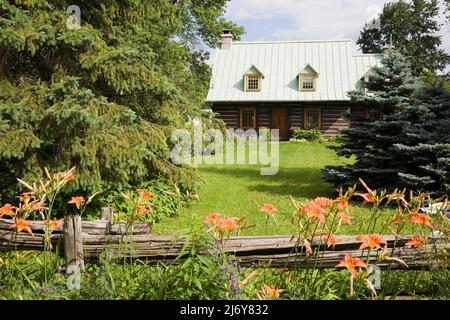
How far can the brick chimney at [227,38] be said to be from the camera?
24.9 metres

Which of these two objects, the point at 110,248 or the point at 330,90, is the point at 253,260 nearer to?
the point at 110,248

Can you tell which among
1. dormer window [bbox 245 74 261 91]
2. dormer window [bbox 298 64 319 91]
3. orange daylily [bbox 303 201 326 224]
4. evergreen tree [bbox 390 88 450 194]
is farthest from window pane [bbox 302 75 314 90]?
orange daylily [bbox 303 201 326 224]

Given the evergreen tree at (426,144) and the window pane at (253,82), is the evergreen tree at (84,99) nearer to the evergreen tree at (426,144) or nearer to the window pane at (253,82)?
the evergreen tree at (426,144)

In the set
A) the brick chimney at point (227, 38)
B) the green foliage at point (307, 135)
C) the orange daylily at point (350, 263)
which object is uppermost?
the brick chimney at point (227, 38)

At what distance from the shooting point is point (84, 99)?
5.81 meters

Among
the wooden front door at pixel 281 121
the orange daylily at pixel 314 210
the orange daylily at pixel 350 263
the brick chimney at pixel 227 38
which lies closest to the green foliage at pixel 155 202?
the orange daylily at pixel 314 210

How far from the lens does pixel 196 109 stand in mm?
7668

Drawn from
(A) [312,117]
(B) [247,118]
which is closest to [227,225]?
(B) [247,118]

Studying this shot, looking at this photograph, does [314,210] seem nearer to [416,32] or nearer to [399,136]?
[399,136]

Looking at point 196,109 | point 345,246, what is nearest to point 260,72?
point 196,109

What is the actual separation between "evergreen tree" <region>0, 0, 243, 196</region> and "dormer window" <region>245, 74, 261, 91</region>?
16.7 meters

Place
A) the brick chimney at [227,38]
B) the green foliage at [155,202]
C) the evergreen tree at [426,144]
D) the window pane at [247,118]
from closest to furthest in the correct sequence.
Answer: the green foliage at [155,202] → the evergreen tree at [426,144] → the brick chimney at [227,38] → the window pane at [247,118]

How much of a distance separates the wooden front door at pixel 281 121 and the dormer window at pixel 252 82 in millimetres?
1662

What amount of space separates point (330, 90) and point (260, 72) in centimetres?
388
